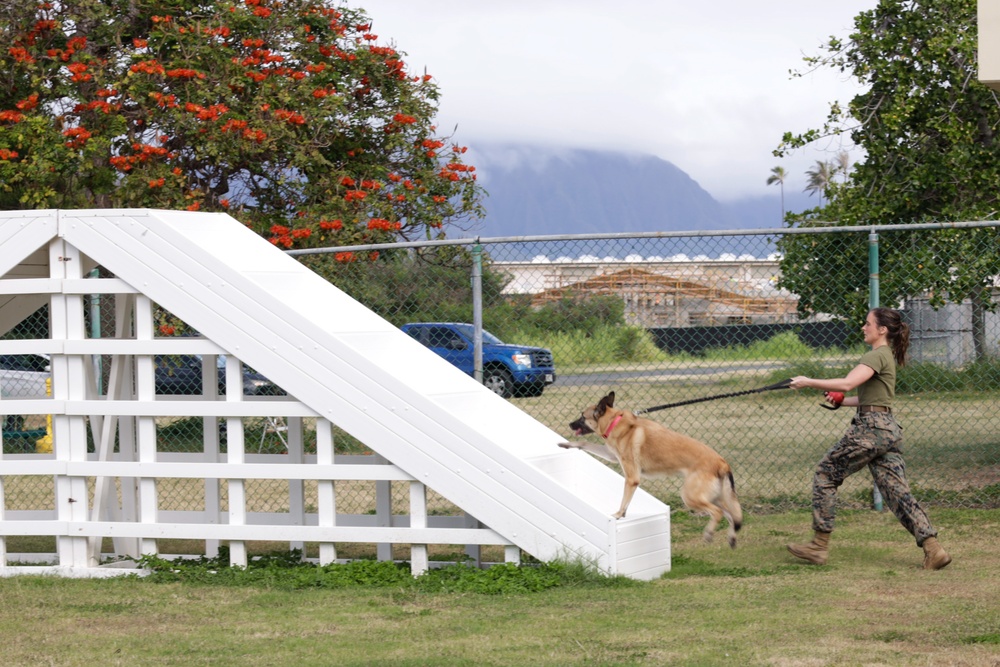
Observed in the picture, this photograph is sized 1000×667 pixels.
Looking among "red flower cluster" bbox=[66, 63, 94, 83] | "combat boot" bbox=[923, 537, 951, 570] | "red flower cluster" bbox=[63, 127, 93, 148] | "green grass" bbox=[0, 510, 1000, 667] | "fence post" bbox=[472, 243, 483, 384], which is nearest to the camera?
"green grass" bbox=[0, 510, 1000, 667]

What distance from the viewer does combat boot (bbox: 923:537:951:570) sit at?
25.9ft

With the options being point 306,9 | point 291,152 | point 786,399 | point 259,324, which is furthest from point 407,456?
point 786,399

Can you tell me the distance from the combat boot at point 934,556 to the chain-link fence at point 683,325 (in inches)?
83.2

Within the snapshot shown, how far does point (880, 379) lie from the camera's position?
8.04 metres

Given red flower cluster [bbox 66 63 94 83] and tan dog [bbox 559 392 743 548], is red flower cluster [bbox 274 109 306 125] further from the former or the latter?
tan dog [bbox 559 392 743 548]

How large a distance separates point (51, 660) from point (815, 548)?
4.80m

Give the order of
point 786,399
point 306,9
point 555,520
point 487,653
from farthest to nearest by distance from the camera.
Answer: point 786,399 → point 306,9 → point 555,520 → point 487,653

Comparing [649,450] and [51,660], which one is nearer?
Answer: [51,660]

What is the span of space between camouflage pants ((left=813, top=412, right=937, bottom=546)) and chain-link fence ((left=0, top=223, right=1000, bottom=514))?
1.62 m

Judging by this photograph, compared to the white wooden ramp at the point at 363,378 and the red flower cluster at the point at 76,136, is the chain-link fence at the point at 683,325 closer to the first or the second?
the white wooden ramp at the point at 363,378

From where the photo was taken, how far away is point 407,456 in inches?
299

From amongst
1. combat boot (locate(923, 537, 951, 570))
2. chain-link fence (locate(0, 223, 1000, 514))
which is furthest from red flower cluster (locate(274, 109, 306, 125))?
combat boot (locate(923, 537, 951, 570))

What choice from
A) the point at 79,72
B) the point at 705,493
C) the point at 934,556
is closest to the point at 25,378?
the point at 79,72

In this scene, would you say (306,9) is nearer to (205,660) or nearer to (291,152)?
(291,152)
